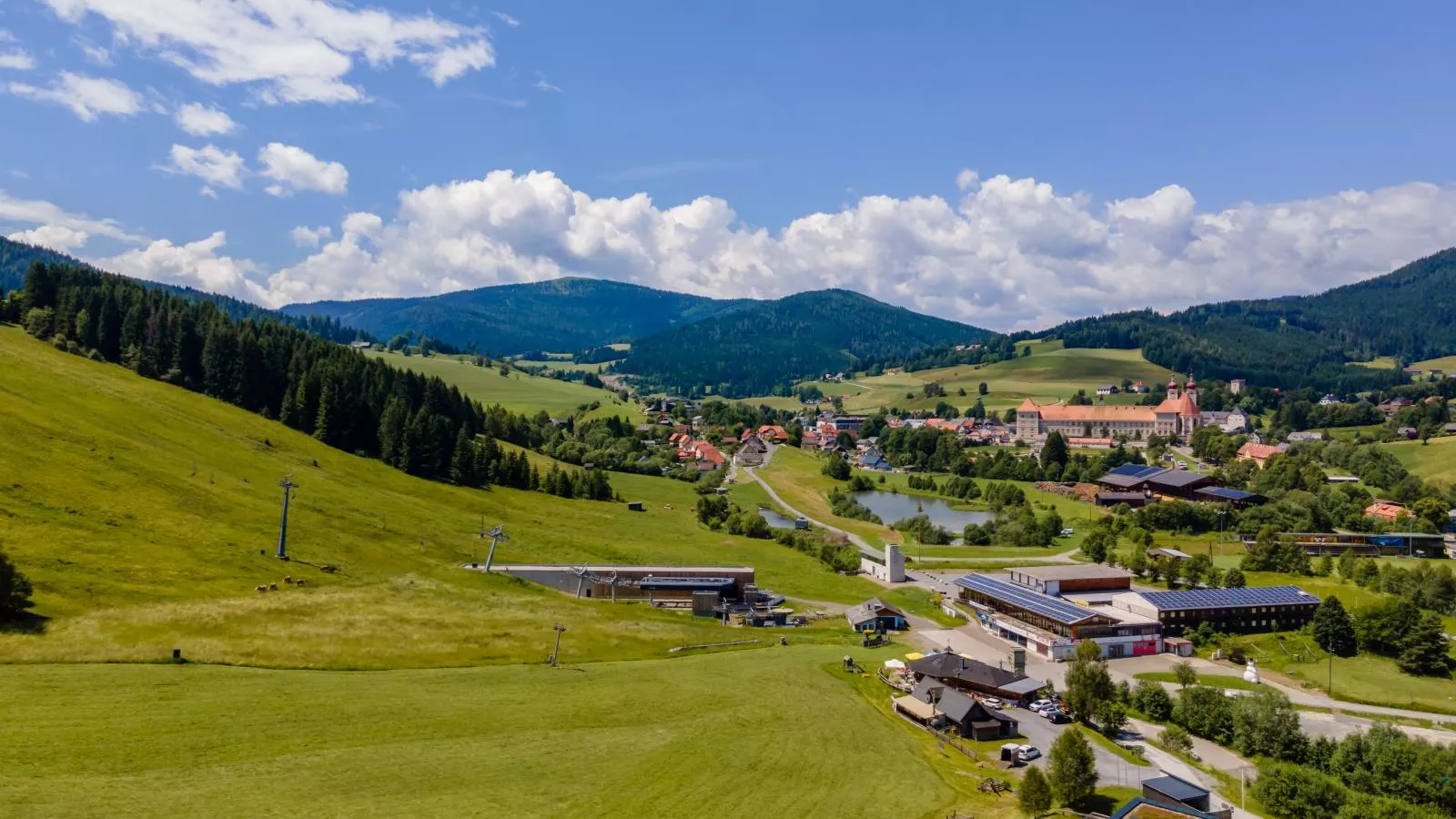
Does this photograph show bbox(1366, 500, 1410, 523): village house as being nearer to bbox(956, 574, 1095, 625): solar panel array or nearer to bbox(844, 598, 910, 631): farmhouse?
bbox(956, 574, 1095, 625): solar panel array

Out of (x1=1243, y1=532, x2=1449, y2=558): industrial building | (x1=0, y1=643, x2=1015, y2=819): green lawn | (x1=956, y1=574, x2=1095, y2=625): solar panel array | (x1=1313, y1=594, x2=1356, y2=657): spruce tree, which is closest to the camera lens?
(x1=0, y1=643, x2=1015, y2=819): green lawn

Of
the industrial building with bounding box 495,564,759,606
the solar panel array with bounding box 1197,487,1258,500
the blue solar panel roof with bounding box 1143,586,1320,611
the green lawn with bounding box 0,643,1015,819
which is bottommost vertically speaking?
the industrial building with bounding box 495,564,759,606

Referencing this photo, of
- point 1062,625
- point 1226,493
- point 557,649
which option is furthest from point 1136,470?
point 557,649

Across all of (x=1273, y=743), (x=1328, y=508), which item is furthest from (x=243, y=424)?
(x=1328, y=508)

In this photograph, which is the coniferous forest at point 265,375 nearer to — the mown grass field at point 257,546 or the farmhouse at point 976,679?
the mown grass field at point 257,546

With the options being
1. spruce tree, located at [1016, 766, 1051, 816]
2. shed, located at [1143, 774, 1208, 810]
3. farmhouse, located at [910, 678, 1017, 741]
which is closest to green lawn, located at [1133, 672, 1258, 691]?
farmhouse, located at [910, 678, 1017, 741]

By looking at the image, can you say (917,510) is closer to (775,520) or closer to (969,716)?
(775,520)
